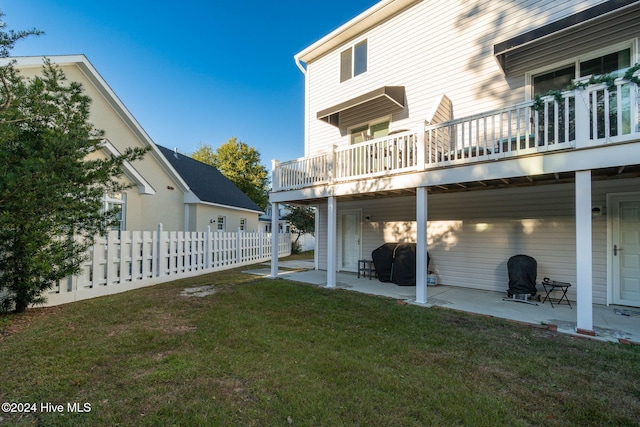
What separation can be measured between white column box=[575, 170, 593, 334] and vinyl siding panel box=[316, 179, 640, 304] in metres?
2.37

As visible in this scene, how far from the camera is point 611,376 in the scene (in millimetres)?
3109

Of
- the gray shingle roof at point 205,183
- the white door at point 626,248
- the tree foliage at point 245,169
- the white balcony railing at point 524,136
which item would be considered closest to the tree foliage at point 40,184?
the white balcony railing at point 524,136

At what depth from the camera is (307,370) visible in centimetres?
313

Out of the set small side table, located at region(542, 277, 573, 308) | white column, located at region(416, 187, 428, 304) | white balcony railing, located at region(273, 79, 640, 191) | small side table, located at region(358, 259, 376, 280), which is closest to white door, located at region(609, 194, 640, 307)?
small side table, located at region(542, 277, 573, 308)

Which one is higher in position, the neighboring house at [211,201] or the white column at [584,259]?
the neighboring house at [211,201]

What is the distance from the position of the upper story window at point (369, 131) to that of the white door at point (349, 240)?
2616 mm

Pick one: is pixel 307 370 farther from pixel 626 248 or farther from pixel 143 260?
pixel 626 248

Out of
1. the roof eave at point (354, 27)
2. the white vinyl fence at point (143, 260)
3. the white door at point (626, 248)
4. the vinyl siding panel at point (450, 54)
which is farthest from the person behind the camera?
the roof eave at point (354, 27)

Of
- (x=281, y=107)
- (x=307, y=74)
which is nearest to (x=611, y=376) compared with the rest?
(x=307, y=74)

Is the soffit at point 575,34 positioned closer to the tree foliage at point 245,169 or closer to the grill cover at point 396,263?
the grill cover at point 396,263

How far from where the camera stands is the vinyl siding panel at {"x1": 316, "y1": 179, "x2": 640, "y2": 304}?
6059mm

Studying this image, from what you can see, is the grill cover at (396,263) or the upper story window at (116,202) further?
the upper story window at (116,202)

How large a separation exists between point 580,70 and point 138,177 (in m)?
13.0

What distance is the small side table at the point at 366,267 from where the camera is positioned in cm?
918
